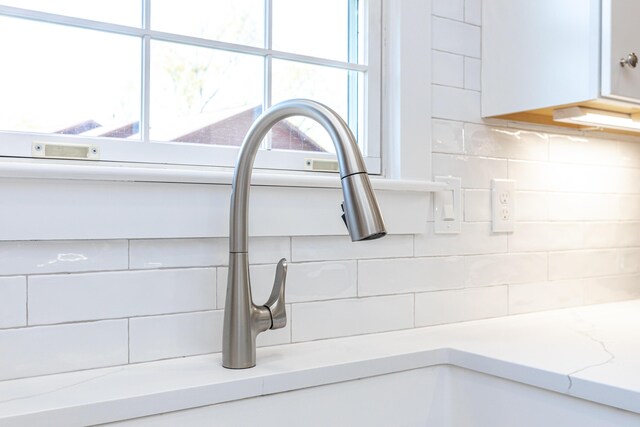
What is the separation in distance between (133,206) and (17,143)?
8.3 inches

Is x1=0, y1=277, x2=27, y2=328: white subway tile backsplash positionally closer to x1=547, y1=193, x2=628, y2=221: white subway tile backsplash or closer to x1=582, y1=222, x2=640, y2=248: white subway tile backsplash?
x1=547, y1=193, x2=628, y2=221: white subway tile backsplash

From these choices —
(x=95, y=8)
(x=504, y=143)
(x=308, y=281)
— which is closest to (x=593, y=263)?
(x=504, y=143)

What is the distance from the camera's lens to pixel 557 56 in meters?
1.30

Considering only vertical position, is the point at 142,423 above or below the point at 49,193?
below

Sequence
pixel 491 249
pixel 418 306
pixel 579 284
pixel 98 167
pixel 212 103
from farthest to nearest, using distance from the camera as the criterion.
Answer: pixel 579 284 → pixel 491 249 → pixel 418 306 → pixel 212 103 → pixel 98 167

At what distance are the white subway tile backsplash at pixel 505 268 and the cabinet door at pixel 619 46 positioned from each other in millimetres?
463

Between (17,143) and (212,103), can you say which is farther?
(212,103)

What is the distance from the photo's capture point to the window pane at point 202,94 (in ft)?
3.68

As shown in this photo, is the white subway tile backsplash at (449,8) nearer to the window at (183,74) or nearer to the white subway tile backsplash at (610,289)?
the window at (183,74)

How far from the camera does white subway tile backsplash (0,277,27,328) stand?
0.91 m

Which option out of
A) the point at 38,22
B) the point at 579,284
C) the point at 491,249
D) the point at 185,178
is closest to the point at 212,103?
the point at 185,178

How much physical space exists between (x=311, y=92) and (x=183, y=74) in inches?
11.4

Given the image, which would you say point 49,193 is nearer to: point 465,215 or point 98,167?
point 98,167

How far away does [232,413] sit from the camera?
915 mm
